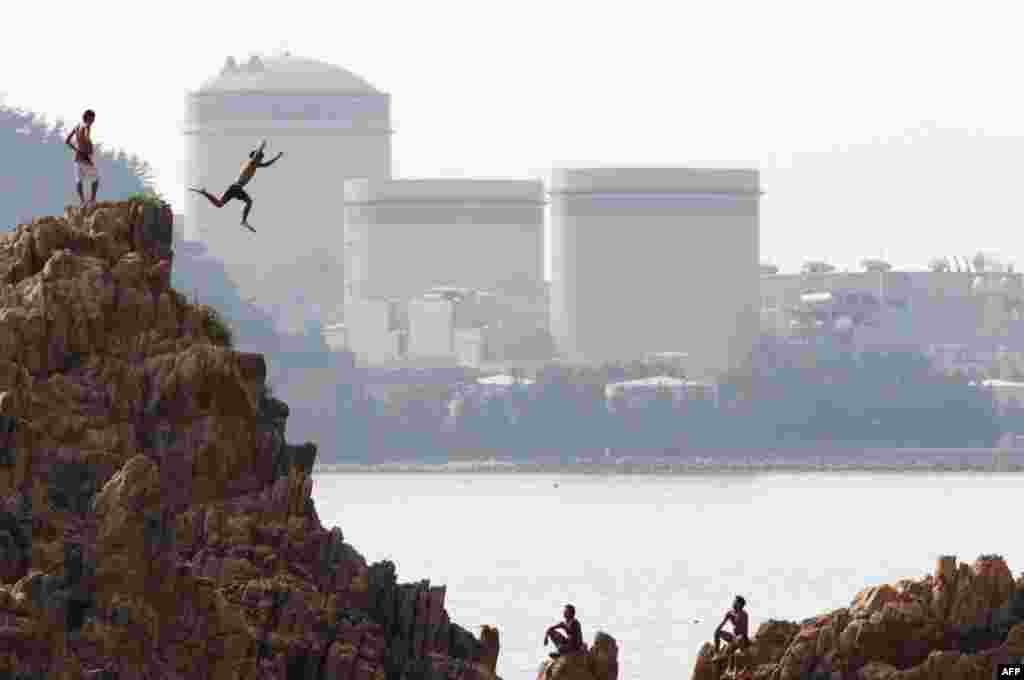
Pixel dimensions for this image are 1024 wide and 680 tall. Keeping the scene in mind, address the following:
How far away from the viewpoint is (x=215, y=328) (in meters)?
49.2

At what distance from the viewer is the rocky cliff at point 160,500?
147ft

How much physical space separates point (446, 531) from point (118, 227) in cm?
11658

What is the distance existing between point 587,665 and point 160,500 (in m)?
5.30

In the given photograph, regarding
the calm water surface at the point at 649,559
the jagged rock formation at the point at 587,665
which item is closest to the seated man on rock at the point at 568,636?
the jagged rock formation at the point at 587,665

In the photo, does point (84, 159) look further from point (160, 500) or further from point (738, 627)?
point (738, 627)

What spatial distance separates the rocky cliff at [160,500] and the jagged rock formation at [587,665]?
2.66 feet

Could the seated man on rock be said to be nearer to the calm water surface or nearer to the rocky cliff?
the rocky cliff

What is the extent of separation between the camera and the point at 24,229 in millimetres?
49000

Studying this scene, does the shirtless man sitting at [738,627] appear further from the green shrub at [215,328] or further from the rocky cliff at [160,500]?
the green shrub at [215,328]

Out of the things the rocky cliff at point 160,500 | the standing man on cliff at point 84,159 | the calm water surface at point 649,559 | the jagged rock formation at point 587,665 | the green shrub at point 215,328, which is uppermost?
the standing man on cliff at point 84,159

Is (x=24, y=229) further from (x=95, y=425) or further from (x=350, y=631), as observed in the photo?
(x=350, y=631)

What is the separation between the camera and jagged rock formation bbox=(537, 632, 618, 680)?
47250mm

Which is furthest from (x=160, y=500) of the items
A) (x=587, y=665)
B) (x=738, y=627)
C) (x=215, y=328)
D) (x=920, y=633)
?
(x=920, y=633)

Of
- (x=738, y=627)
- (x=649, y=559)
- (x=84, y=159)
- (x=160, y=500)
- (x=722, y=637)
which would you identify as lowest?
(x=649, y=559)
